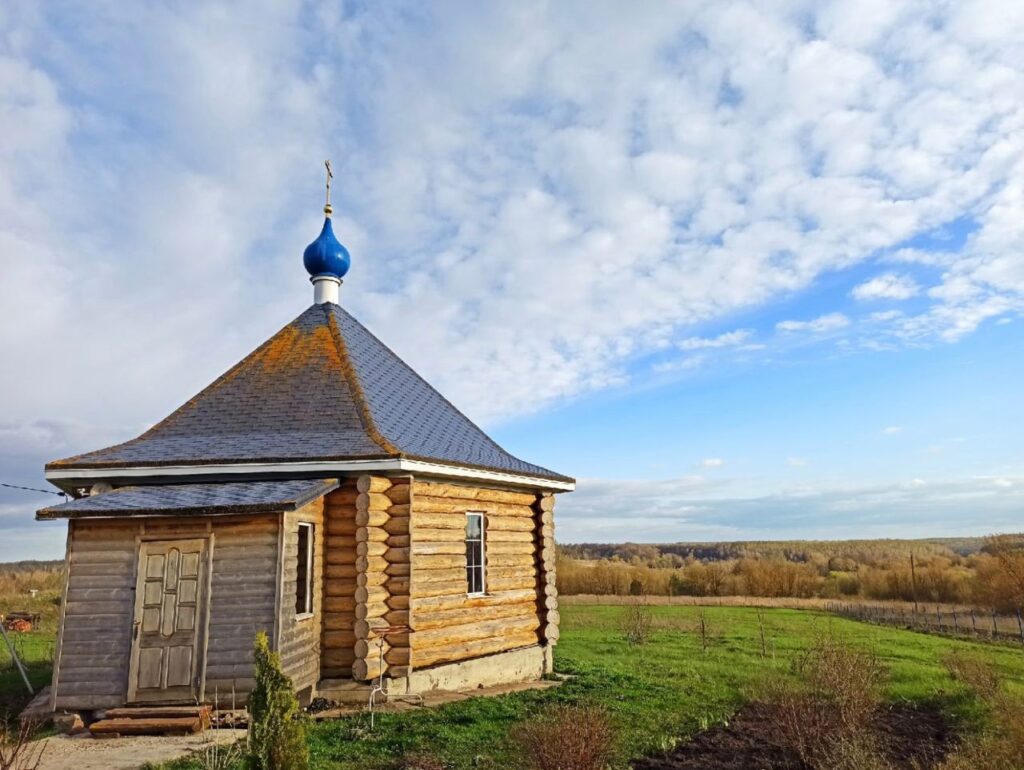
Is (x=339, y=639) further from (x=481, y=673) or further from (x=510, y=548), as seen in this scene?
(x=510, y=548)

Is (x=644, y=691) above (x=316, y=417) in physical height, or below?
below

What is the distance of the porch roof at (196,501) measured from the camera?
30.3 feet

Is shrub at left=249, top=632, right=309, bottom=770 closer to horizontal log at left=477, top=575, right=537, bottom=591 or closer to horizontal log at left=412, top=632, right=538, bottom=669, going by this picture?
horizontal log at left=412, top=632, right=538, bottom=669

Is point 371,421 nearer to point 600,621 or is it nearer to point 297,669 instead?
point 297,669

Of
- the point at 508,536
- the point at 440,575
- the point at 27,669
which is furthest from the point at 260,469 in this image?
the point at 27,669

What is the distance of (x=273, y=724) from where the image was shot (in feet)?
18.8

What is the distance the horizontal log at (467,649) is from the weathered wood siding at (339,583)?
1.09 metres

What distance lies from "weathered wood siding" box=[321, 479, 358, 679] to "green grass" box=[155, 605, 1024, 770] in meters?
1.26

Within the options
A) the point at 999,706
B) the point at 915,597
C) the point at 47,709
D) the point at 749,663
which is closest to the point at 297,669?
the point at 47,709

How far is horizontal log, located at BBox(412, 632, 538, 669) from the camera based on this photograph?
10.9 meters

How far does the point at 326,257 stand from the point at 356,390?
4.58 metres

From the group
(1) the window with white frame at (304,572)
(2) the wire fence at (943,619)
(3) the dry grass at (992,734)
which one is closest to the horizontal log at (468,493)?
(1) the window with white frame at (304,572)

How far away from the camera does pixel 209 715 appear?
29.0ft

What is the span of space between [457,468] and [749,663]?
9.23 m
